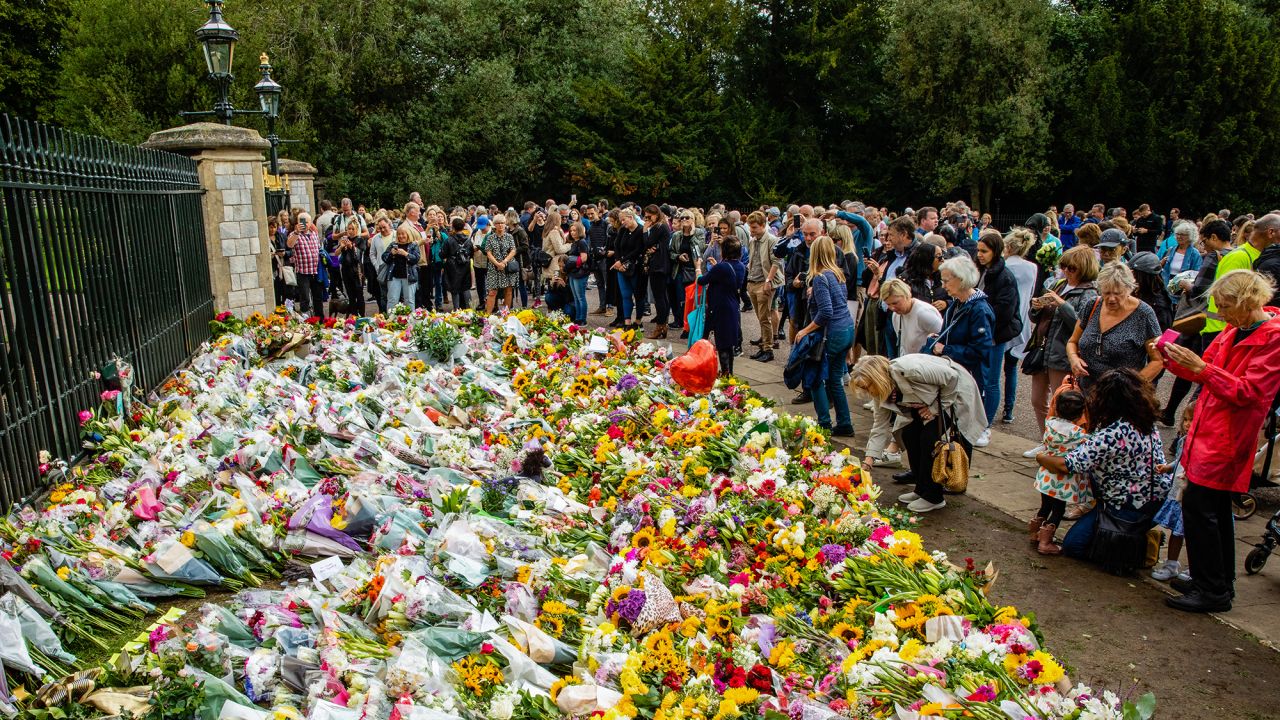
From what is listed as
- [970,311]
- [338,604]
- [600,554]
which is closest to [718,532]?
[600,554]

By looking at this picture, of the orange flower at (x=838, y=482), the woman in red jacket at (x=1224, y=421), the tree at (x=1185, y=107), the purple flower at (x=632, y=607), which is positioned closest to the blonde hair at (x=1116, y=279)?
the woman in red jacket at (x=1224, y=421)

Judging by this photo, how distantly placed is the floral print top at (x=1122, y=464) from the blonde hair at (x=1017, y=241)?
3.52 meters

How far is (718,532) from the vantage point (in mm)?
4383

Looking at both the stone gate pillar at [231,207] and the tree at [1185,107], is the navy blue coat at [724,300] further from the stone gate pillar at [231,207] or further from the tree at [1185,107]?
the tree at [1185,107]

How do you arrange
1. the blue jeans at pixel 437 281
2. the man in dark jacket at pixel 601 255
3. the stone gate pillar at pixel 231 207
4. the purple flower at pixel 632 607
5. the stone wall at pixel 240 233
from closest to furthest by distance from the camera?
the purple flower at pixel 632 607, the stone gate pillar at pixel 231 207, the stone wall at pixel 240 233, the blue jeans at pixel 437 281, the man in dark jacket at pixel 601 255

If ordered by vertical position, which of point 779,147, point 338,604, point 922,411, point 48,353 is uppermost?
point 779,147

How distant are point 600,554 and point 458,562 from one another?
2.19ft

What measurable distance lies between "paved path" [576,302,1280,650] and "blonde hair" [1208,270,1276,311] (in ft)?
5.35

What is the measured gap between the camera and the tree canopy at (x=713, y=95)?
2847cm

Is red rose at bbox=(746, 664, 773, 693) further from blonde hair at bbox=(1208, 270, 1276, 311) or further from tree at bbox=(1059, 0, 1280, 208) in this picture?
tree at bbox=(1059, 0, 1280, 208)

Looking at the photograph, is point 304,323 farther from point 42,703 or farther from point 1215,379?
point 1215,379

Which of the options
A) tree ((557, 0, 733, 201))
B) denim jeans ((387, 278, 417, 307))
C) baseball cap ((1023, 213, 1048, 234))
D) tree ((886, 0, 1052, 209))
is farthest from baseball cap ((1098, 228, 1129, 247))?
tree ((557, 0, 733, 201))

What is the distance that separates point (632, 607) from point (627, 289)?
10330 millimetres

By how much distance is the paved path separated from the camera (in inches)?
184
